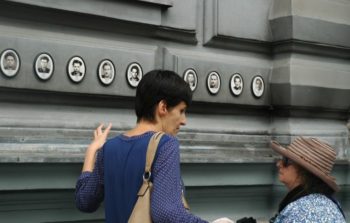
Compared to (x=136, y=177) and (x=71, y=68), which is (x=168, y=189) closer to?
(x=136, y=177)

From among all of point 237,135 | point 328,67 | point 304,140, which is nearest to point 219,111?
point 237,135

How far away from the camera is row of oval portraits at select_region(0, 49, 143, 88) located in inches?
145

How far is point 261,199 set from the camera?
4938mm

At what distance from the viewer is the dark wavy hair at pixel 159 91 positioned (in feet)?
9.52

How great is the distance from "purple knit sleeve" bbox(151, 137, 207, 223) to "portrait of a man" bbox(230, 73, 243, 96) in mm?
2178

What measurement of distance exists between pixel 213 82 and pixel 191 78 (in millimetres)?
208

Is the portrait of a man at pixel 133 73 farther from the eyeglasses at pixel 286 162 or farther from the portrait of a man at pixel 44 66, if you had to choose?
the eyeglasses at pixel 286 162

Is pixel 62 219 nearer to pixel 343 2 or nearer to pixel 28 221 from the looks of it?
pixel 28 221

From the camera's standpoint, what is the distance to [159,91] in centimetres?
290

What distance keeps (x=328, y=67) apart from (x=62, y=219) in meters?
2.67

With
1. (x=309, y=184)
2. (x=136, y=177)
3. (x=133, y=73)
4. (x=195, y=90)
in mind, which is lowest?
(x=309, y=184)

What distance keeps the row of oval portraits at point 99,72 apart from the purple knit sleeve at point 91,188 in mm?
932

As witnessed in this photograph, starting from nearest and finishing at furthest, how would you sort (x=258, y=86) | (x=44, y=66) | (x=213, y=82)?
(x=44, y=66) → (x=213, y=82) → (x=258, y=86)

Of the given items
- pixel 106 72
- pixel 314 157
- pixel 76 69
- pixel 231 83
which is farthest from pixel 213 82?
pixel 314 157
